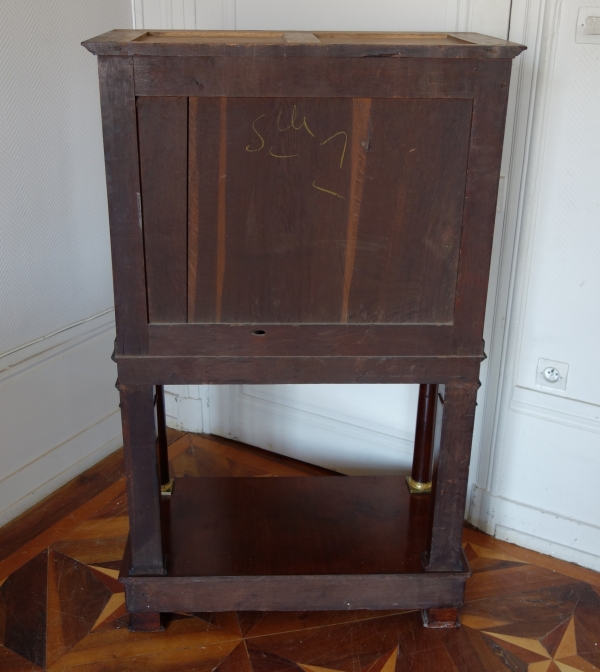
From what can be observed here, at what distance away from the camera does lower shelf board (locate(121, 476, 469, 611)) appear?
162 cm

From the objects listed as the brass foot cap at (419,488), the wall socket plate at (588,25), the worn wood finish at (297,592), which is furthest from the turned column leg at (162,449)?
the wall socket plate at (588,25)

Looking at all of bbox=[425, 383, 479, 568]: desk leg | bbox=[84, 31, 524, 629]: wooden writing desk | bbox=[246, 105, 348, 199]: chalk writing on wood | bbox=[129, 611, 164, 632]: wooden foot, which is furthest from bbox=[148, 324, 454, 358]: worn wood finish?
bbox=[129, 611, 164, 632]: wooden foot

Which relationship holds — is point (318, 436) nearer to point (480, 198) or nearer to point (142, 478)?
point (142, 478)

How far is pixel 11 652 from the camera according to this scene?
63.2 inches

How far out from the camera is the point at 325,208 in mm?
1322

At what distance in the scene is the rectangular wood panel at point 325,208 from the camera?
1.26m

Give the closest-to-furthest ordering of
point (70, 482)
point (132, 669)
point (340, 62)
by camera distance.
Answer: point (340, 62)
point (132, 669)
point (70, 482)

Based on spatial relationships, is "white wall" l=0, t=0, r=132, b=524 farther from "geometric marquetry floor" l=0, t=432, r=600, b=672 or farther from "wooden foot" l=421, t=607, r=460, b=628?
"wooden foot" l=421, t=607, r=460, b=628

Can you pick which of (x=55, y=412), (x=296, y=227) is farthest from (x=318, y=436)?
(x=296, y=227)

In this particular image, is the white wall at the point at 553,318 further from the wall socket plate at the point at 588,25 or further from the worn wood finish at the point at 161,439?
the worn wood finish at the point at 161,439

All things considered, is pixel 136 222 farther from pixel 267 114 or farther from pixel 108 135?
pixel 267 114

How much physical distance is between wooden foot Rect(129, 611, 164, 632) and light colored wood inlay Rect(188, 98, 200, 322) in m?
0.75

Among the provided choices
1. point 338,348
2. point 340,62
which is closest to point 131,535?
point 338,348

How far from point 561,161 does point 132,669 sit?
60.1 inches
